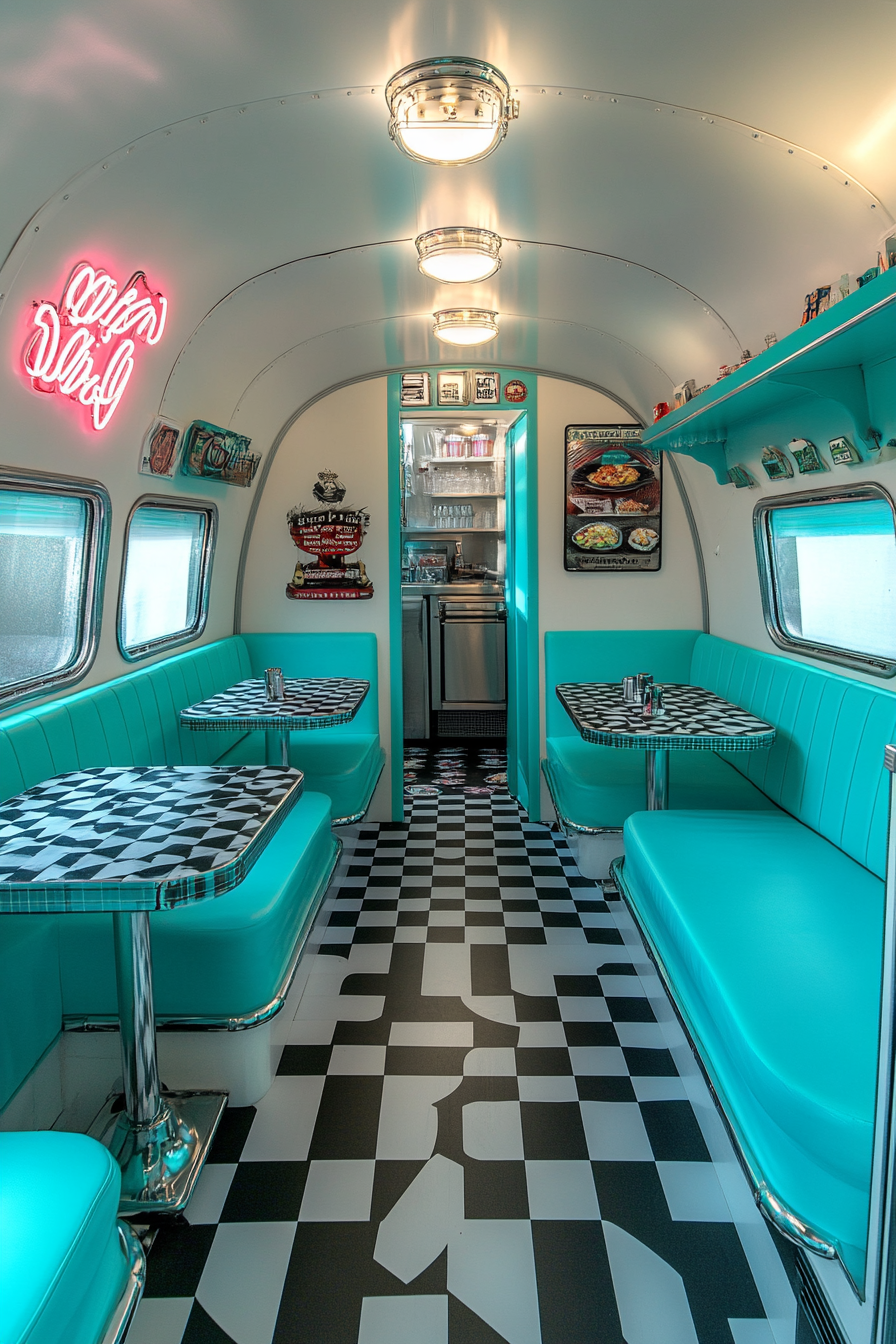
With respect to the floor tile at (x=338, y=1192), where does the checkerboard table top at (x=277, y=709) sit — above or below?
above

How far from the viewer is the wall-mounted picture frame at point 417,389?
564 cm

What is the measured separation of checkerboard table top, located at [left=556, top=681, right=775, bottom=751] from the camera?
11.5 ft

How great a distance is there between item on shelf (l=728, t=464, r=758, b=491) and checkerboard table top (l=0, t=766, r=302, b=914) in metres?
2.75

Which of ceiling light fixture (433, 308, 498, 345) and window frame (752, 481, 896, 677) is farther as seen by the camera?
ceiling light fixture (433, 308, 498, 345)

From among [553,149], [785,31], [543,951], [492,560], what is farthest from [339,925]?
[492,560]

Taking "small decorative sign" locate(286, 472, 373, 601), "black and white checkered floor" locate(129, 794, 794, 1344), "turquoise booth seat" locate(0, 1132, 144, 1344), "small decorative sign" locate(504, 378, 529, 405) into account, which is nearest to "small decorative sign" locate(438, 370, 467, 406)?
"small decorative sign" locate(504, 378, 529, 405)

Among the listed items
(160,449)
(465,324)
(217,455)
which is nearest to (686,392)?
(465,324)

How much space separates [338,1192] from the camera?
7.78 feet

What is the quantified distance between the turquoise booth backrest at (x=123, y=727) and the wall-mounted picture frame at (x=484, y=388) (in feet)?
7.33

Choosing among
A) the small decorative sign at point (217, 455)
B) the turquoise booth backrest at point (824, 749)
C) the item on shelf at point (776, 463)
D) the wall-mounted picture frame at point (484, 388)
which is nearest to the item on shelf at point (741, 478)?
the item on shelf at point (776, 463)

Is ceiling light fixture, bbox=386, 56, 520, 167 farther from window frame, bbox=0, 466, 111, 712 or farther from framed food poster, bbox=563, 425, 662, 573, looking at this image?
framed food poster, bbox=563, 425, 662, 573

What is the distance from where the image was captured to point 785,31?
82.0 inches

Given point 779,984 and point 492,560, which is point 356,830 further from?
point 492,560

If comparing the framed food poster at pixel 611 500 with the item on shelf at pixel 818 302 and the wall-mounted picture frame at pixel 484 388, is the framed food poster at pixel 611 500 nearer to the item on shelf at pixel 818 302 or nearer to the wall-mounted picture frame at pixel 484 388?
the wall-mounted picture frame at pixel 484 388
